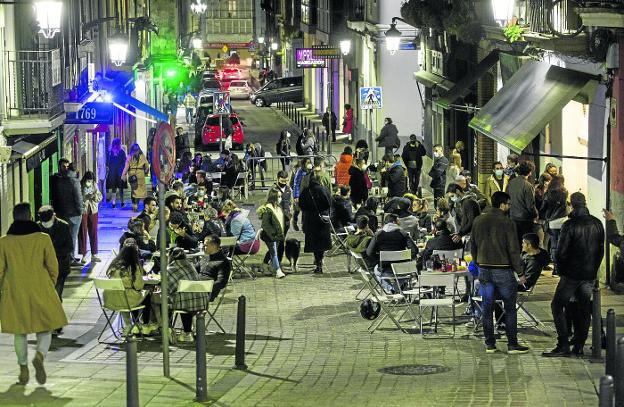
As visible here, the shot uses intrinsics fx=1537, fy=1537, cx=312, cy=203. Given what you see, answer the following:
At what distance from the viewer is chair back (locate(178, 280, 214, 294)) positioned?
17.7 meters

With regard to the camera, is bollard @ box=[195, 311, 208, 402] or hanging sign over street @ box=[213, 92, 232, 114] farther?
hanging sign over street @ box=[213, 92, 232, 114]

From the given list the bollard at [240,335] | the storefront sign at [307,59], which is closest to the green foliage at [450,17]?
the storefront sign at [307,59]

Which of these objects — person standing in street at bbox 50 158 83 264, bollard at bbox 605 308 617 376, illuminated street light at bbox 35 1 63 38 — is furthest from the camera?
person standing in street at bbox 50 158 83 264

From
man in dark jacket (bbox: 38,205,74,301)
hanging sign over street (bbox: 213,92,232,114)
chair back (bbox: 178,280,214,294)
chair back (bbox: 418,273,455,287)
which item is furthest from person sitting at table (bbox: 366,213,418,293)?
hanging sign over street (bbox: 213,92,232,114)

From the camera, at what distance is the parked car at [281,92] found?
249 ft

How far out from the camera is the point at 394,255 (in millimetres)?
20344

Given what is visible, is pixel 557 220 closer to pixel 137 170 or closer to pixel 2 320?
pixel 2 320

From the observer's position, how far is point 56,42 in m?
30.5

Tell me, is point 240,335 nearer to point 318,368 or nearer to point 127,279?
point 318,368

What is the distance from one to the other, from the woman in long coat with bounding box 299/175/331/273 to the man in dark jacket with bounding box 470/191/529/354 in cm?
841

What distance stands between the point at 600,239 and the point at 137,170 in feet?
63.5

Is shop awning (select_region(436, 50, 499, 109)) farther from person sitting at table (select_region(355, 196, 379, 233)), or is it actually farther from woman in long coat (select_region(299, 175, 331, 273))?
woman in long coat (select_region(299, 175, 331, 273))

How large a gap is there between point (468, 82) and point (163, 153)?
17.7 metres

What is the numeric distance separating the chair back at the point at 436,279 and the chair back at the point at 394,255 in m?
1.95
